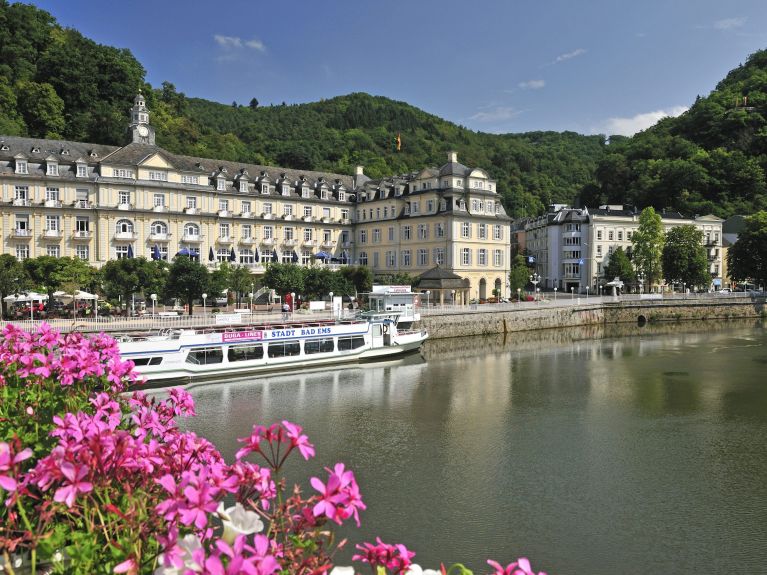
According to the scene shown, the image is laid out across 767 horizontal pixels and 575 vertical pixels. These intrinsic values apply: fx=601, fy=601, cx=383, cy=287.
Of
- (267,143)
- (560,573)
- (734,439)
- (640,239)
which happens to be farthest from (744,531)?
(267,143)

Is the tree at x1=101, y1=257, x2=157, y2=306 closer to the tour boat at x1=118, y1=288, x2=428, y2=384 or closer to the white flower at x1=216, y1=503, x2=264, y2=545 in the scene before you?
the tour boat at x1=118, y1=288, x2=428, y2=384

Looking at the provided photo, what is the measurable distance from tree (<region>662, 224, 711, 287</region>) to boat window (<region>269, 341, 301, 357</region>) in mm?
54820

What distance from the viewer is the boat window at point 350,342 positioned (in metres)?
36.5

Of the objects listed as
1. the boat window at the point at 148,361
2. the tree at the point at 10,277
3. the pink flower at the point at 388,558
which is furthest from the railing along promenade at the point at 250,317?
the pink flower at the point at 388,558

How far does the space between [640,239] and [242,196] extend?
154 ft

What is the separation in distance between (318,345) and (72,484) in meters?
32.2

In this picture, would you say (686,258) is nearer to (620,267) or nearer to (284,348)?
(620,267)

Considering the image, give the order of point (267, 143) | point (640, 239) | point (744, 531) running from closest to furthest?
point (744, 531), point (640, 239), point (267, 143)

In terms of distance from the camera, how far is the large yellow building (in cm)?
5197

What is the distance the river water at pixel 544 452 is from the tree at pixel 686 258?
37.1m

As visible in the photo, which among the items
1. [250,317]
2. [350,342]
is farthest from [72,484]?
[250,317]

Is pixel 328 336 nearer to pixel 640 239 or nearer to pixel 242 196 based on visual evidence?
pixel 242 196

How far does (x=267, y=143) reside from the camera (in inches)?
3725

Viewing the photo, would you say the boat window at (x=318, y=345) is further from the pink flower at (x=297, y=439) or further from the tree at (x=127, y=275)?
the pink flower at (x=297, y=439)
